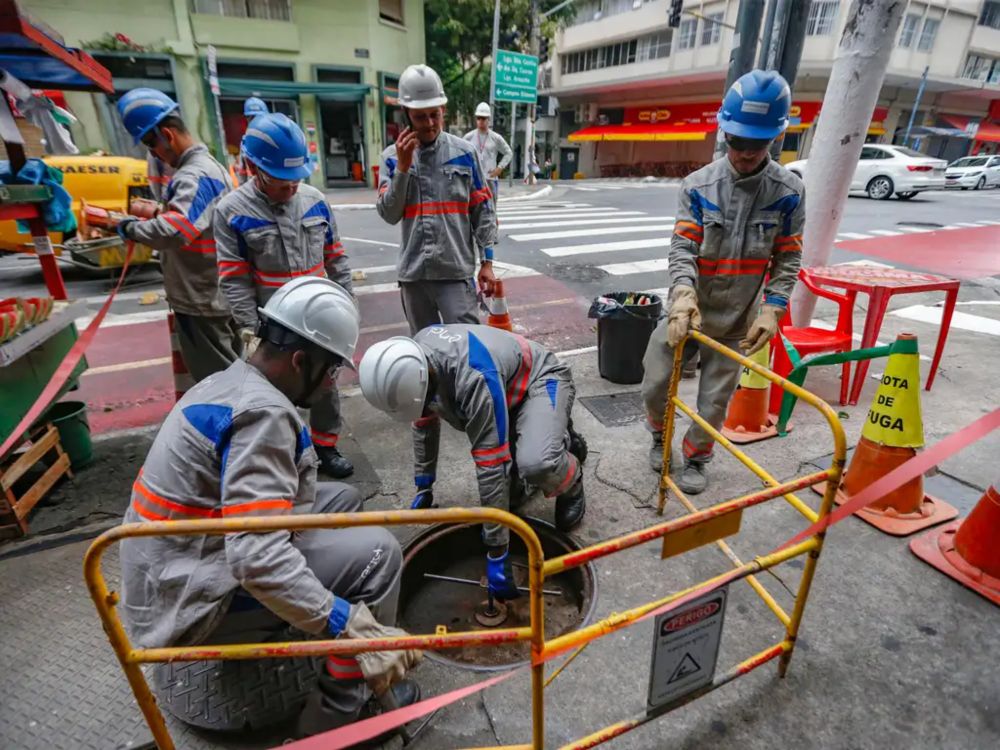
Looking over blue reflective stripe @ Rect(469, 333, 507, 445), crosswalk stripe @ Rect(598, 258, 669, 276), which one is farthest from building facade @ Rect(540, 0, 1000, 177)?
blue reflective stripe @ Rect(469, 333, 507, 445)

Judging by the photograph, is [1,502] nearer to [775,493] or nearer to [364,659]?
[364,659]

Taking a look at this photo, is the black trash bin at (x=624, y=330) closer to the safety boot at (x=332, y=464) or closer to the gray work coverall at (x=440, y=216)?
the gray work coverall at (x=440, y=216)

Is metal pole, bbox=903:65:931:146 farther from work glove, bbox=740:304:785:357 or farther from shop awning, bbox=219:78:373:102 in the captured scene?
work glove, bbox=740:304:785:357

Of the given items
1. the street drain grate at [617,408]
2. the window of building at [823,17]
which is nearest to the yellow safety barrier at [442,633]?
the street drain grate at [617,408]

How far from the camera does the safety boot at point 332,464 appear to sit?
336cm

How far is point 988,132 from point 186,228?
42879mm

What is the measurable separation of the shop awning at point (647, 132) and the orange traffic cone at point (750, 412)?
27.4m

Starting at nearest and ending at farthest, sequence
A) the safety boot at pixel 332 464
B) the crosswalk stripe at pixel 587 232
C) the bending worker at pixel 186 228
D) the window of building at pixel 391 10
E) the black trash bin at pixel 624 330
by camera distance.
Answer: the bending worker at pixel 186 228 < the safety boot at pixel 332 464 < the black trash bin at pixel 624 330 < the crosswalk stripe at pixel 587 232 < the window of building at pixel 391 10

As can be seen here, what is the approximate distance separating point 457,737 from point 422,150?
3.04 m

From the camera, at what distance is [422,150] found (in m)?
3.40

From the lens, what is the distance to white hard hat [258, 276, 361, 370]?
1745 millimetres

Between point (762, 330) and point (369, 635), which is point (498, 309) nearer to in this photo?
point (762, 330)

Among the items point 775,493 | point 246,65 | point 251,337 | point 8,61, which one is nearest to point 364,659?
point 775,493

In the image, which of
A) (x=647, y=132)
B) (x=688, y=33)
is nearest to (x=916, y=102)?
(x=688, y=33)
